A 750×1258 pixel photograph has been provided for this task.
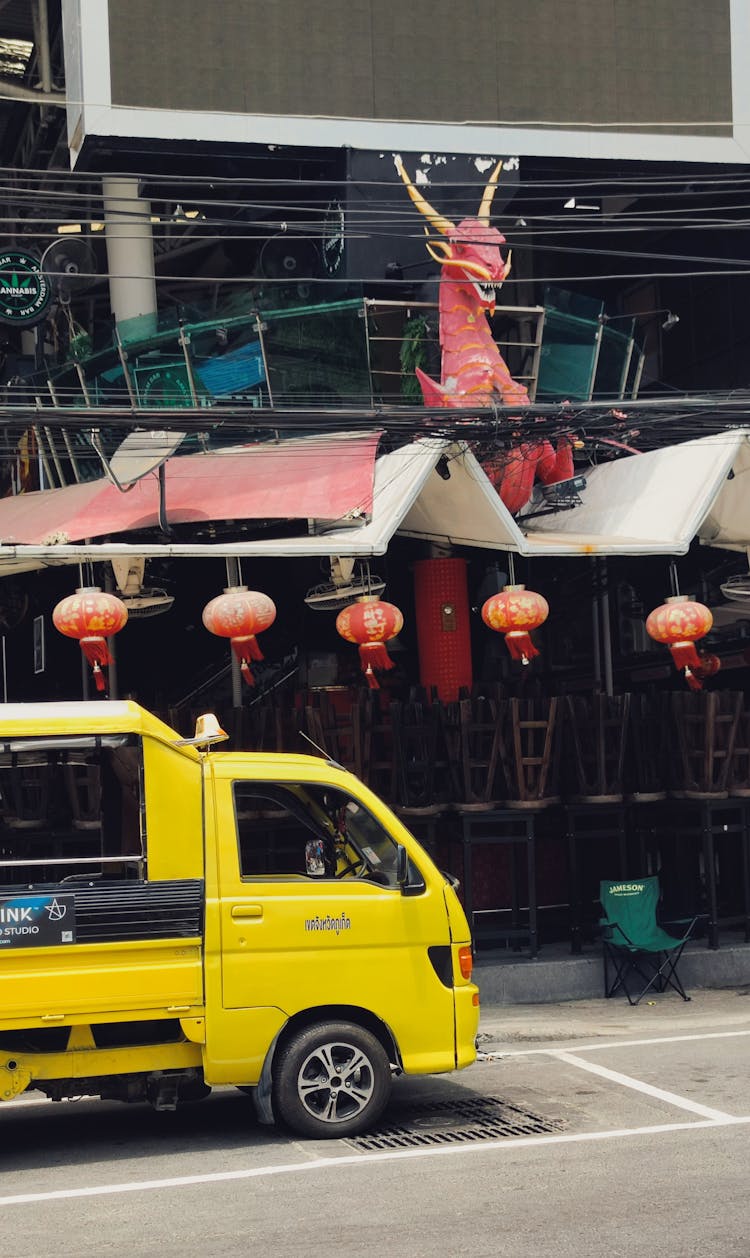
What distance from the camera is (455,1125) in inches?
357

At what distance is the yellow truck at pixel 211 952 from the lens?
839cm

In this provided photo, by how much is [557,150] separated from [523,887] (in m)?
10.7

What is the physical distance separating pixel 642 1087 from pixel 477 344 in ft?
36.5

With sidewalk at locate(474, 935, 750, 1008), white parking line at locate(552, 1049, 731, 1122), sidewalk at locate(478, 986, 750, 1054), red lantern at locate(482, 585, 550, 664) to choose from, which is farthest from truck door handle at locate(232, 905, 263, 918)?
red lantern at locate(482, 585, 550, 664)

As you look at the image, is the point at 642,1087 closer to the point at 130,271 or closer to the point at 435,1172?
the point at 435,1172

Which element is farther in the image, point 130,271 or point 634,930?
point 130,271

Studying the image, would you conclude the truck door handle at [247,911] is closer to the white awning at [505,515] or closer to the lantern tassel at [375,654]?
the white awning at [505,515]

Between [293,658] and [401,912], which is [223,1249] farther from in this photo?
[293,658]

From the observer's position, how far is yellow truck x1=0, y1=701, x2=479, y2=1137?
8.39m

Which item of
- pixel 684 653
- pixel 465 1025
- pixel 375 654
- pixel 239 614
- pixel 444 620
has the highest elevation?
pixel 444 620

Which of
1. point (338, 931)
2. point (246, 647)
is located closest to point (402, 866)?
point (338, 931)

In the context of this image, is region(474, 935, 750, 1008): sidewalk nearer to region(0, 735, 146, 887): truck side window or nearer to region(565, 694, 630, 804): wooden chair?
region(565, 694, 630, 804): wooden chair

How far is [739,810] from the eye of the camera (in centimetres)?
1653

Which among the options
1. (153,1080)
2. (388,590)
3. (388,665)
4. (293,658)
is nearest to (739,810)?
(388,665)
